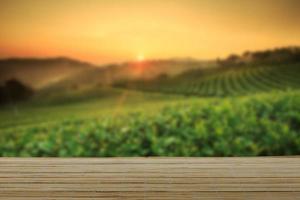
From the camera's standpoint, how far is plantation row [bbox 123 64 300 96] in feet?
10.5

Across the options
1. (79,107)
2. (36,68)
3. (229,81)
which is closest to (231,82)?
(229,81)

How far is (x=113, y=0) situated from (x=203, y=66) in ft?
2.61

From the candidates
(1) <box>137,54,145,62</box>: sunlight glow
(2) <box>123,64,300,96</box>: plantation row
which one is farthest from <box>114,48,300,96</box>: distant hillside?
(1) <box>137,54,145,62</box>: sunlight glow

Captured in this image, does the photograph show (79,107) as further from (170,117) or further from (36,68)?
(170,117)

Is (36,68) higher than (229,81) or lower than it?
higher

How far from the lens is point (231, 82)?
3.25 meters

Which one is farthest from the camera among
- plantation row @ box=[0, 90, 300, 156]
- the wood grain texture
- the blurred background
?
the blurred background

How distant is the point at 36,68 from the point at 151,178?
2361 millimetres

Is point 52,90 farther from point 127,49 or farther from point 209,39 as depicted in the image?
point 209,39

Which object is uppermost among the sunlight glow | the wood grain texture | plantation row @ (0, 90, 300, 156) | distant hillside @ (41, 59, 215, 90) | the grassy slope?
the sunlight glow

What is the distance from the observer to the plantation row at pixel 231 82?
127 inches

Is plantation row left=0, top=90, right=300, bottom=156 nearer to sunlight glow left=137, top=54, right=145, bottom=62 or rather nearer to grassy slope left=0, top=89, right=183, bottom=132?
grassy slope left=0, top=89, right=183, bottom=132

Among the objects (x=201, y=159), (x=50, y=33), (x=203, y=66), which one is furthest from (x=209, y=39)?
(x=201, y=159)

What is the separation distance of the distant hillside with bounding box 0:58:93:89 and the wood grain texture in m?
1.98
